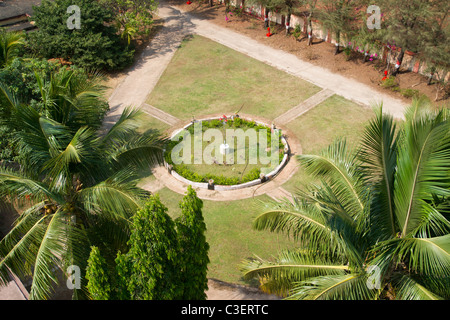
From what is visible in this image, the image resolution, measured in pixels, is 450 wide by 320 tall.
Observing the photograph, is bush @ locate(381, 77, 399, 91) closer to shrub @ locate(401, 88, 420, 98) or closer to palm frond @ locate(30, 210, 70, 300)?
shrub @ locate(401, 88, 420, 98)

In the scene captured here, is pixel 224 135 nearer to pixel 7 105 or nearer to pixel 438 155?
pixel 7 105

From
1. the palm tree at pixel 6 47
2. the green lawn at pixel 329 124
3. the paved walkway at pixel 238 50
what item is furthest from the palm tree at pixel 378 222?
the palm tree at pixel 6 47

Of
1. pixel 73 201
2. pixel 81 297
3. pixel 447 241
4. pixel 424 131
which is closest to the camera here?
pixel 447 241

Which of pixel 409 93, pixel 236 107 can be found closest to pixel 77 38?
pixel 236 107

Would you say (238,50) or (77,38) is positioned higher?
(77,38)

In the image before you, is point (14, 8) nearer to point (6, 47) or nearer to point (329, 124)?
point (6, 47)

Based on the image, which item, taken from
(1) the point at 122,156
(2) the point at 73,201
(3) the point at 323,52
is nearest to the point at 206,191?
(1) the point at 122,156
